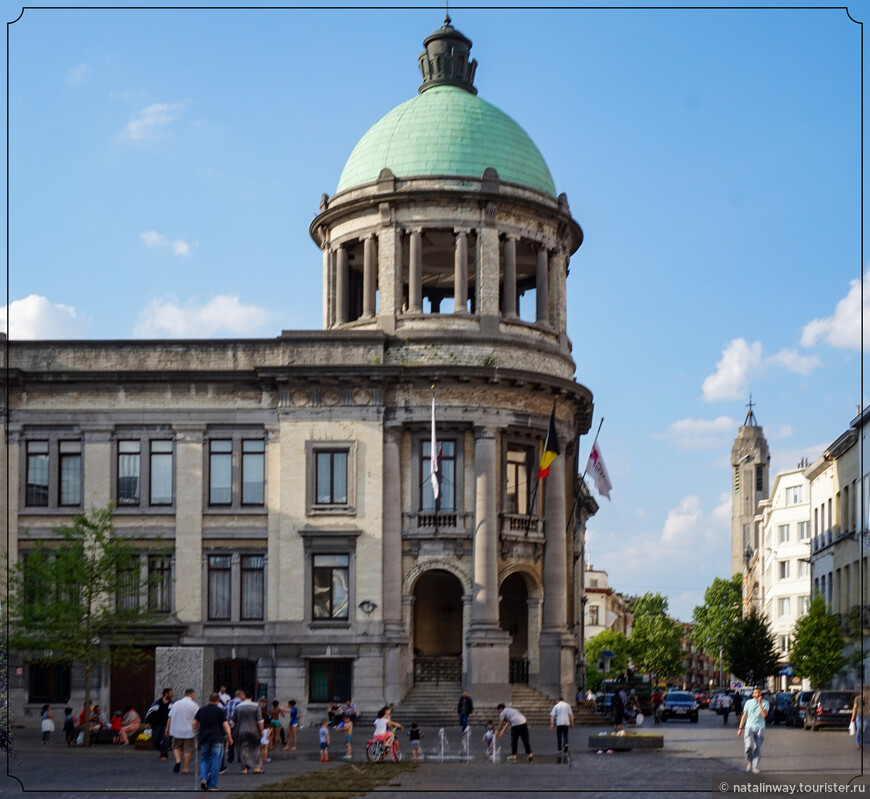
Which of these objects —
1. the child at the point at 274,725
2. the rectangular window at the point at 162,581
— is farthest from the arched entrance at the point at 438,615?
the child at the point at 274,725

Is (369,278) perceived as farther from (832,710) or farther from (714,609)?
(714,609)

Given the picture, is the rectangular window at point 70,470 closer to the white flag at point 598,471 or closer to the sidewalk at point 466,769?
the sidewalk at point 466,769

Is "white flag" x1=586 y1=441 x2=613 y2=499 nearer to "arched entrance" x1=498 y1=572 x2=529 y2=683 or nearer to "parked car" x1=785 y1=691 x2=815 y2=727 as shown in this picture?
"arched entrance" x1=498 y1=572 x2=529 y2=683

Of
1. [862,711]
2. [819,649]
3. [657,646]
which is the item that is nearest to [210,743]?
[862,711]

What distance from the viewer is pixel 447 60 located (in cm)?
6525

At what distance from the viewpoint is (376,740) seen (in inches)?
1468

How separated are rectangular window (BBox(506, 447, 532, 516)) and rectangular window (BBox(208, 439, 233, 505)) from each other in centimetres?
1074

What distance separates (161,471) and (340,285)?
10.8 meters

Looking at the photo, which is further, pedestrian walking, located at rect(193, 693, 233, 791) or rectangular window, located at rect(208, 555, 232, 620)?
rectangular window, located at rect(208, 555, 232, 620)

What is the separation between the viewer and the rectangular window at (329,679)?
55.5 m

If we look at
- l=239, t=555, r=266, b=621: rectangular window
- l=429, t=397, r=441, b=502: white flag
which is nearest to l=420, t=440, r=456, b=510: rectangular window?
l=429, t=397, r=441, b=502: white flag

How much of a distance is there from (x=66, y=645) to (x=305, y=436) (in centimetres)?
1300

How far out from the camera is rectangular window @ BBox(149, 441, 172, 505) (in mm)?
57375

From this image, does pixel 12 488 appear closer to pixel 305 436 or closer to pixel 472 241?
pixel 305 436
